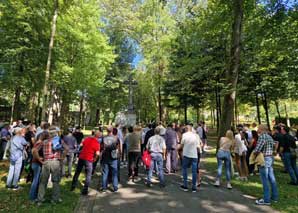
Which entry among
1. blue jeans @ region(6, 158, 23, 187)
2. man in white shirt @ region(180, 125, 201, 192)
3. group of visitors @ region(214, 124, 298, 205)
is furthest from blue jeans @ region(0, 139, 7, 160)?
group of visitors @ region(214, 124, 298, 205)

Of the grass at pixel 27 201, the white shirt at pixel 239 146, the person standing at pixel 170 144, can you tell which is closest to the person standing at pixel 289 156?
the white shirt at pixel 239 146

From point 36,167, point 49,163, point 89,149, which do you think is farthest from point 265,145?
point 36,167

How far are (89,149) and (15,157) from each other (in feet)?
7.02

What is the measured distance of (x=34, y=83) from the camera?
773 inches

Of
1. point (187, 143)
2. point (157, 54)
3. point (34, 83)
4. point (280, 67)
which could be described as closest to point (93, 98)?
point (157, 54)

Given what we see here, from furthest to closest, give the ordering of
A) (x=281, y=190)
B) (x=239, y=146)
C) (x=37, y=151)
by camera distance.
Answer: (x=239, y=146)
(x=281, y=190)
(x=37, y=151)

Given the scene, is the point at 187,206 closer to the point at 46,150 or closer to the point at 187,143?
the point at 187,143

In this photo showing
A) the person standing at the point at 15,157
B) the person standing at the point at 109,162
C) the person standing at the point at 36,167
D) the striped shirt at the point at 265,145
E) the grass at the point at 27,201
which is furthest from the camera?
the person standing at the point at 109,162

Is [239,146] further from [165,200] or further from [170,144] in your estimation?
[165,200]

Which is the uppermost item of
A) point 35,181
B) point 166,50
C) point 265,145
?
point 166,50

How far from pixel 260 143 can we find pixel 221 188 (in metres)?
2.15

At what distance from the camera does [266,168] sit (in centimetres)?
749

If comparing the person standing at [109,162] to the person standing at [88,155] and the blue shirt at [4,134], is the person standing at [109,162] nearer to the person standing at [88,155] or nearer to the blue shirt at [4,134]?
the person standing at [88,155]

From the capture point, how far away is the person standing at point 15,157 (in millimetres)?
8039
